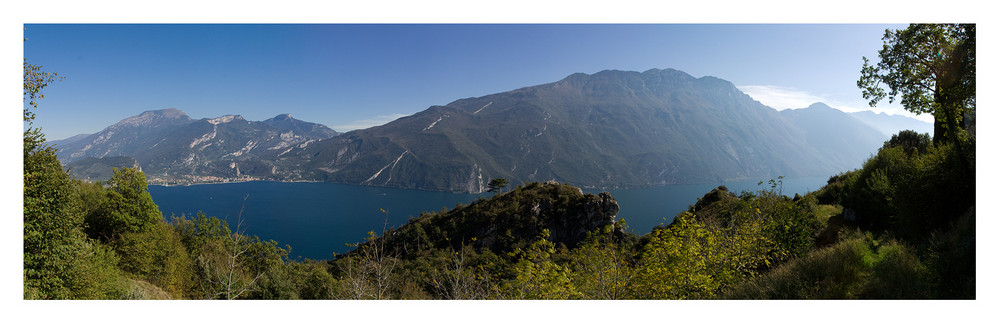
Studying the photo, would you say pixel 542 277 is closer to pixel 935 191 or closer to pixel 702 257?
pixel 702 257

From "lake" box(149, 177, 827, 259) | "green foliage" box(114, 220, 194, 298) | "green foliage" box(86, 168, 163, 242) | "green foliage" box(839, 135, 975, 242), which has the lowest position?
"lake" box(149, 177, 827, 259)

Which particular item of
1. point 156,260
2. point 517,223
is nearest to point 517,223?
point 517,223

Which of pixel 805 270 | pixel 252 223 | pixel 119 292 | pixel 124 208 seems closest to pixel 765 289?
pixel 805 270

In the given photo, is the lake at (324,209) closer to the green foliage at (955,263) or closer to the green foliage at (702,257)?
the green foliage at (702,257)

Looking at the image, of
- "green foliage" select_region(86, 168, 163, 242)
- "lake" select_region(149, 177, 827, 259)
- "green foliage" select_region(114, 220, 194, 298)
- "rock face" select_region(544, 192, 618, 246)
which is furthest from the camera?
"lake" select_region(149, 177, 827, 259)

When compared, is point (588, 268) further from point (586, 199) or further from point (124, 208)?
point (586, 199)

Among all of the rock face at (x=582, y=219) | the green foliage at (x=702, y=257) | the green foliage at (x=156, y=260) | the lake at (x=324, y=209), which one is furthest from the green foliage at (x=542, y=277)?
the lake at (x=324, y=209)

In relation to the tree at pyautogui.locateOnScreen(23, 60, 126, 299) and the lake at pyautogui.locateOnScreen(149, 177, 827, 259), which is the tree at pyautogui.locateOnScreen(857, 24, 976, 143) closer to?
the tree at pyautogui.locateOnScreen(23, 60, 126, 299)

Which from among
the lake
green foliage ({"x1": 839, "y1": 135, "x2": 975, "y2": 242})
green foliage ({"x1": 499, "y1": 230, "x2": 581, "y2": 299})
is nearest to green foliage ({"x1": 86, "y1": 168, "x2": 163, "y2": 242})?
green foliage ({"x1": 499, "y1": 230, "x2": 581, "y2": 299})
